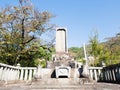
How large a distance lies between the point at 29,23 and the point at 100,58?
7.67 m

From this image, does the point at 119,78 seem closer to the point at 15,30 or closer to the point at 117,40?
the point at 15,30

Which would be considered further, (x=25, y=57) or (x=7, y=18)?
(x=25, y=57)

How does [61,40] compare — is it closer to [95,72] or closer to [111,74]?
[95,72]

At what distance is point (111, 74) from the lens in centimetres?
934

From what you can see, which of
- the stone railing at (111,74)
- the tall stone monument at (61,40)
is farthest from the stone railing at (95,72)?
the tall stone monument at (61,40)

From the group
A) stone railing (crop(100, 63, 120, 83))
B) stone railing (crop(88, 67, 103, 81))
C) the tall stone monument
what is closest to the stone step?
stone railing (crop(100, 63, 120, 83))

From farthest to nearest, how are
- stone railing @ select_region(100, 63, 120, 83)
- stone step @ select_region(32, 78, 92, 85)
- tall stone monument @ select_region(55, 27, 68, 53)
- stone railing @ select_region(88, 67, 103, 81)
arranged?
tall stone monument @ select_region(55, 27, 68, 53) < stone railing @ select_region(88, 67, 103, 81) < stone railing @ select_region(100, 63, 120, 83) < stone step @ select_region(32, 78, 92, 85)

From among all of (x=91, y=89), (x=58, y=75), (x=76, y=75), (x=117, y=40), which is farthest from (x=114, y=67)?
(x=117, y=40)

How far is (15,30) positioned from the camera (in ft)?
50.8

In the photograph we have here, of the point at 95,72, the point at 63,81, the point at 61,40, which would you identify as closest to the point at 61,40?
the point at 61,40

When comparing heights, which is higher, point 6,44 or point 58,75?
point 6,44

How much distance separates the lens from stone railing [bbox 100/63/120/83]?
827 centimetres

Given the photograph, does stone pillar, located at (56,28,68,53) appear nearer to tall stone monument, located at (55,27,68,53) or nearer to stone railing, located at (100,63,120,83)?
tall stone monument, located at (55,27,68,53)

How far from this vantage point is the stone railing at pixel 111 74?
27.1 feet
